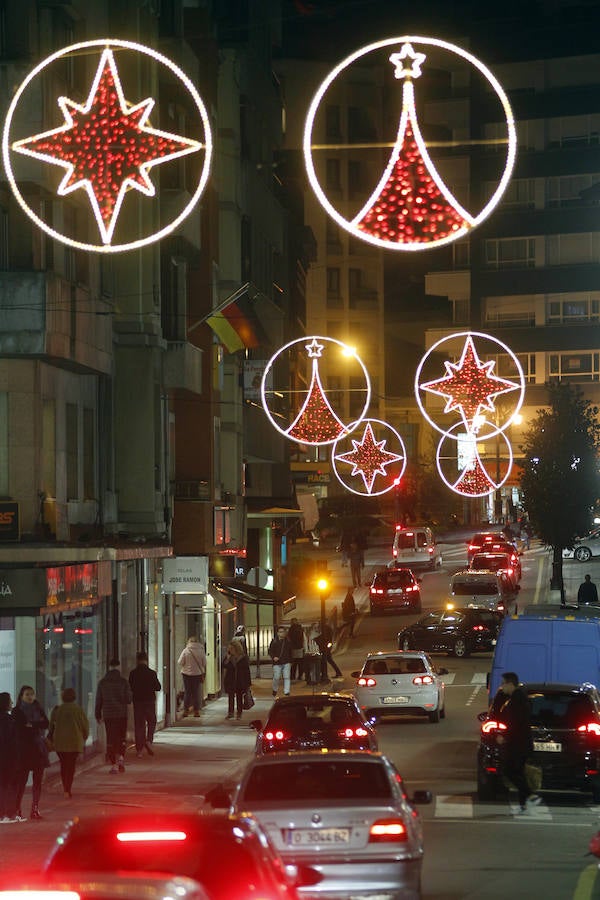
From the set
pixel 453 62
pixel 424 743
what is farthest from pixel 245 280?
pixel 453 62

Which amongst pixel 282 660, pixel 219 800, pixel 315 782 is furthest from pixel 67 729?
pixel 282 660

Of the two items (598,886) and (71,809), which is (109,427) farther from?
(598,886)

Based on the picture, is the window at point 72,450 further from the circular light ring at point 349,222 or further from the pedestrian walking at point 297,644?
the circular light ring at point 349,222

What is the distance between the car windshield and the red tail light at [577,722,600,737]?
9.16 meters

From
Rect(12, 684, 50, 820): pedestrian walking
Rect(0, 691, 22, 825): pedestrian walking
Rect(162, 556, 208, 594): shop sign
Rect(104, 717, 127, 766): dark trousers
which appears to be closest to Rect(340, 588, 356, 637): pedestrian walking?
Rect(162, 556, 208, 594): shop sign

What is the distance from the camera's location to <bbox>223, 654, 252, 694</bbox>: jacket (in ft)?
123

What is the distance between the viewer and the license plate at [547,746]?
882 inches

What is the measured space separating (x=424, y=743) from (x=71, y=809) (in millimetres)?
10059

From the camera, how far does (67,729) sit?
2389 centimetres

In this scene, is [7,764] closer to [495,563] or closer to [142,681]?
[142,681]

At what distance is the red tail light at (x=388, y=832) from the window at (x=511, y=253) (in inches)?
3871

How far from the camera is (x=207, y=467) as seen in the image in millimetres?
43594

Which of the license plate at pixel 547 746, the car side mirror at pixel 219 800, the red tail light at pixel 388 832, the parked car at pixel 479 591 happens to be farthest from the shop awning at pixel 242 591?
the red tail light at pixel 388 832

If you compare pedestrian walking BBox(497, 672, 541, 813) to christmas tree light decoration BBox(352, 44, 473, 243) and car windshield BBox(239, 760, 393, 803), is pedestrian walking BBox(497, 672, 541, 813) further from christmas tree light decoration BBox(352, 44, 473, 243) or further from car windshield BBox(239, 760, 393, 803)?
christmas tree light decoration BBox(352, 44, 473, 243)
